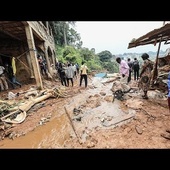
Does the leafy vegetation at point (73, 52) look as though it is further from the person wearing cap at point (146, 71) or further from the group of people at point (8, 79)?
the person wearing cap at point (146, 71)

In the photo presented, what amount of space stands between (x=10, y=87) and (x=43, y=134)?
23.2 ft

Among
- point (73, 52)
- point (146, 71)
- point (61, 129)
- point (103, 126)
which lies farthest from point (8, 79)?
point (73, 52)

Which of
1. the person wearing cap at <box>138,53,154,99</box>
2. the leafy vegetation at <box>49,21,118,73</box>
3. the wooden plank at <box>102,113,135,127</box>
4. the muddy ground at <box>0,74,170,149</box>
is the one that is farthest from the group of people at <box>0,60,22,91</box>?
the leafy vegetation at <box>49,21,118,73</box>

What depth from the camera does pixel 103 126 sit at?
4137 millimetres

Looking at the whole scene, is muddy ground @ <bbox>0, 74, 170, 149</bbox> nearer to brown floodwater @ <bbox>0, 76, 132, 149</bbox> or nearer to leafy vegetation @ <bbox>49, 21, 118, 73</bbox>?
brown floodwater @ <bbox>0, 76, 132, 149</bbox>

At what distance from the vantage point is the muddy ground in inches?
130

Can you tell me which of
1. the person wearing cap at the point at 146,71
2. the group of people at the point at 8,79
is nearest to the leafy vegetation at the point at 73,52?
the group of people at the point at 8,79

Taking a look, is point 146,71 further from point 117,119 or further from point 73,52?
point 73,52

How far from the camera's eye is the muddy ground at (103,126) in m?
3.31

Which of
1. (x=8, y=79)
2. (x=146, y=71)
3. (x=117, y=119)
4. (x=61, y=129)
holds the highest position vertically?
(x=146, y=71)

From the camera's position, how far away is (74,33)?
3206 centimetres
